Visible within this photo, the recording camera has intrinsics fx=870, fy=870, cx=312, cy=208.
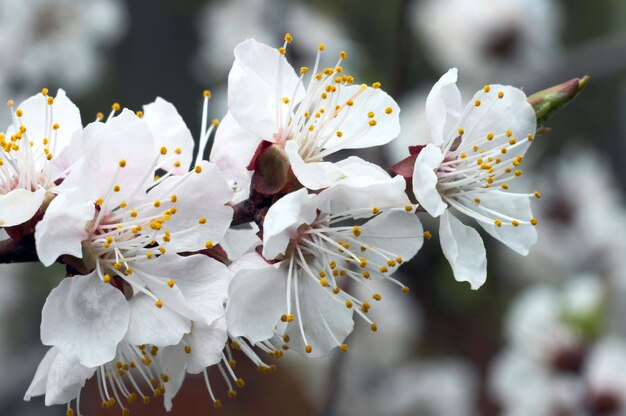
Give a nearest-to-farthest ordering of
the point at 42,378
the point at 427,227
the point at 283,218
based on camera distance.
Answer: the point at 283,218
the point at 42,378
the point at 427,227

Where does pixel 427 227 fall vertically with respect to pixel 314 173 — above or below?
below

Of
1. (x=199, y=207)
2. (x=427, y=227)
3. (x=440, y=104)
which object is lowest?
(x=427, y=227)

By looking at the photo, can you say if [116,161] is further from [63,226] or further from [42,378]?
[42,378]

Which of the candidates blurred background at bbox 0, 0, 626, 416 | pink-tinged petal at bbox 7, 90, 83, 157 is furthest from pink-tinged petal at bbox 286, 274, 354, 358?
blurred background at bbox 0, 0, 626, 416

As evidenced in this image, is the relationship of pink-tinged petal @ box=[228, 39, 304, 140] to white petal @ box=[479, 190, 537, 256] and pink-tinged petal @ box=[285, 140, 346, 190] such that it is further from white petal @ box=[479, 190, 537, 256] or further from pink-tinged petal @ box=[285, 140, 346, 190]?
white petal @ box=[479, 190, 537, 256]

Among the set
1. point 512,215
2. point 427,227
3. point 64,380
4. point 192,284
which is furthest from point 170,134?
point 427,227

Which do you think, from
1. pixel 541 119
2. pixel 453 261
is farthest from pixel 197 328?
pixel 541 119

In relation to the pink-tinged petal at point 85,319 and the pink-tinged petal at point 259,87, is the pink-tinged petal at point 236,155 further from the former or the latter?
the pink-tinged petal at point 85,319

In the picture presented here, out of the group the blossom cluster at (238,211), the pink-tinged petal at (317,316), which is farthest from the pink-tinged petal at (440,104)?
the pink-tinged petal at (317,316)
